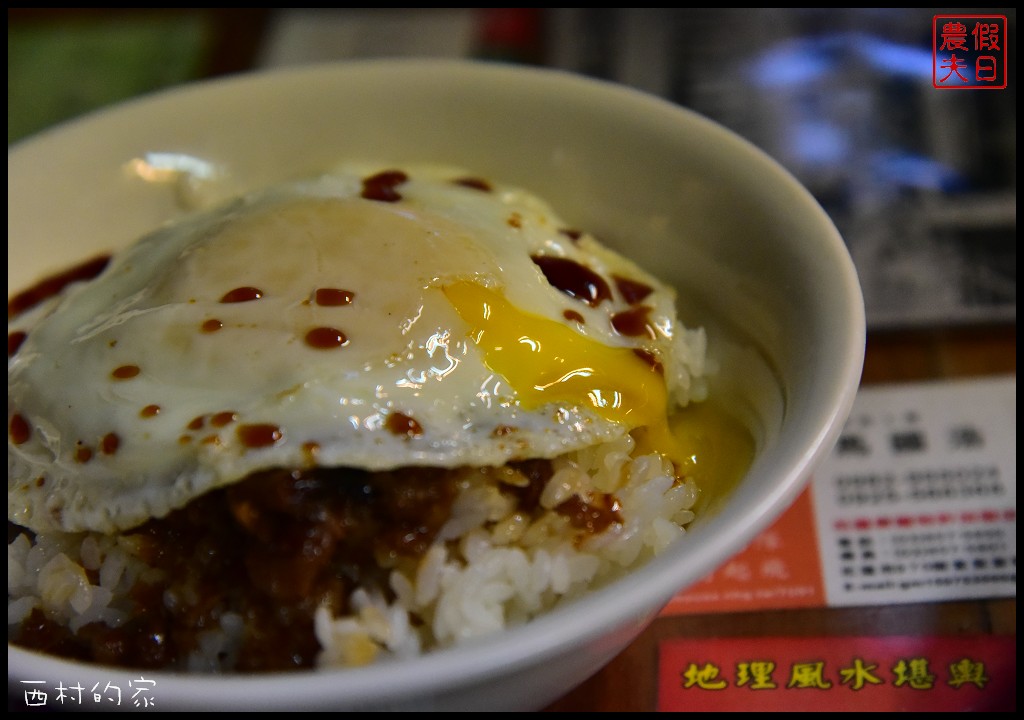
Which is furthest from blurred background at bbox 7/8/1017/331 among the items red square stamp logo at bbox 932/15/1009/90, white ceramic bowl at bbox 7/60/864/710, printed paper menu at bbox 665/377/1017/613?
white ceramic bowl at bbox 7/60/864/710

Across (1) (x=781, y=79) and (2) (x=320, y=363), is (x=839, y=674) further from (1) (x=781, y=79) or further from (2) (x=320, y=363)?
(1) (x=781, y=79)

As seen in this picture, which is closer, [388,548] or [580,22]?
[388,548]

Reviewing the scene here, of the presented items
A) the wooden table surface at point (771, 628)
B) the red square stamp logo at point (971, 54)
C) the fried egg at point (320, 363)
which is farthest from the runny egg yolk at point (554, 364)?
the red square stamp logo at point (971, 54)

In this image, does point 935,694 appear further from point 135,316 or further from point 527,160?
point 135,316

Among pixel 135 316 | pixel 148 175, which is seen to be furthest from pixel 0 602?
pixel 148 175

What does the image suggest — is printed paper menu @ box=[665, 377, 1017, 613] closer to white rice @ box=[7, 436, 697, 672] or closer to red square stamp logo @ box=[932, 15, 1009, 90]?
white rice @ box=[7, 436, 697, 672]

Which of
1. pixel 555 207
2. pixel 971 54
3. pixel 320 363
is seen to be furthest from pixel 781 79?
pixel 320 363
